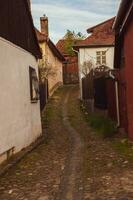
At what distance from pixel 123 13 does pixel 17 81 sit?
4.06 metres

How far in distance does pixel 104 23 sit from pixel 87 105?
55.4 feet

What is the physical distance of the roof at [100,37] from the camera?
129 feet

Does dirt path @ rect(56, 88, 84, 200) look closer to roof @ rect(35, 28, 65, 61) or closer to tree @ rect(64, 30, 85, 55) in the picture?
roof @ rect(35, 28, 65, 61)

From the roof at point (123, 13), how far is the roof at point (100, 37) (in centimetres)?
2224

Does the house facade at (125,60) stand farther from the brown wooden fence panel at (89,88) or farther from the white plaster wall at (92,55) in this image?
the white plaster wall at (92,55)

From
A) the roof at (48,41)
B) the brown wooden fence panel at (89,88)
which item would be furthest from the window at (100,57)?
the brown wooden fence panel at (89,88)

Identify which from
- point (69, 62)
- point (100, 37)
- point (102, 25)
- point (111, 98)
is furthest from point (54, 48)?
point (111, 98)

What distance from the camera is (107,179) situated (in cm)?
983

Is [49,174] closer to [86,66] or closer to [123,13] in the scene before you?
[123,13]

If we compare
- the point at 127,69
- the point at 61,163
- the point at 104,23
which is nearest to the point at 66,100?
the point at 104,23

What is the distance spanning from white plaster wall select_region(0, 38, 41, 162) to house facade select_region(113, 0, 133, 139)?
3330mm

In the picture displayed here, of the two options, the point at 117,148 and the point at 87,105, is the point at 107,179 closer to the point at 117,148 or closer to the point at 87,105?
the point at 117,148

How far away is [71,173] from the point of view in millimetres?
10688

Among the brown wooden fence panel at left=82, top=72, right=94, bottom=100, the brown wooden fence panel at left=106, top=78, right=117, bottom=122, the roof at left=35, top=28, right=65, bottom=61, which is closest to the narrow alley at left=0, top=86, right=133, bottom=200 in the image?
the brown wooden fence panel at left=106, top=78, right=117, bottom=122
